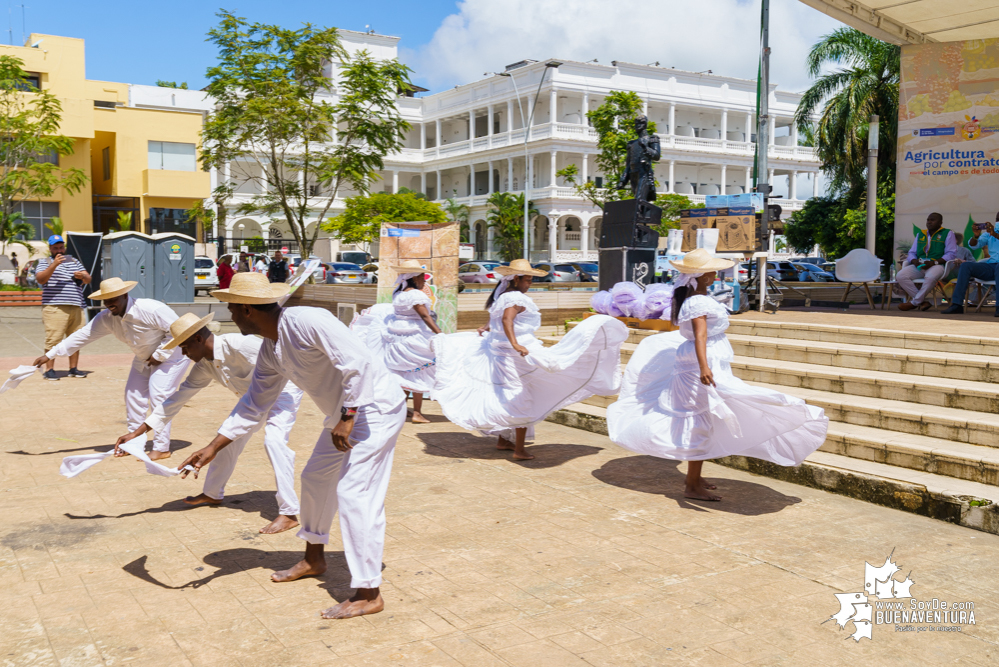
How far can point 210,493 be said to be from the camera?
5.72 meters

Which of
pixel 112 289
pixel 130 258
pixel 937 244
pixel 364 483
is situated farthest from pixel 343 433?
pixel 130 258

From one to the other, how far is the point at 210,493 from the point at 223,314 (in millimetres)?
16795

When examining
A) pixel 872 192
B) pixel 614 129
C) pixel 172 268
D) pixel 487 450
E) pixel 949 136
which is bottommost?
pixel 487 450

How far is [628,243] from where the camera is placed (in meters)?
13.2

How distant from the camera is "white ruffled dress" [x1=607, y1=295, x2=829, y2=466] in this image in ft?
19.1

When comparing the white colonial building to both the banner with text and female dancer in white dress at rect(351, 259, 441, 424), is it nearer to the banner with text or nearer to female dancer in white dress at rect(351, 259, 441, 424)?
the banner with text

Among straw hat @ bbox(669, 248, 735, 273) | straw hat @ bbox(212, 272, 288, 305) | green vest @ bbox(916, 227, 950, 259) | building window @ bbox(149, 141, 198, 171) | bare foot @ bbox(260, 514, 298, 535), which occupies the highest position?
building window @ bbox(149, 141, 198, 171)

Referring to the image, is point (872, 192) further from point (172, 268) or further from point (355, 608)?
point (172, 268)

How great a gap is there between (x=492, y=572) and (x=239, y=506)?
2.09 m

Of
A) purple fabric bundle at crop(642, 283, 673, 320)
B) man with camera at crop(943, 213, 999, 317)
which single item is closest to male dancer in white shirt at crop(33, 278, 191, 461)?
purple fabric bundle at crop(642, 283, 673, 320)

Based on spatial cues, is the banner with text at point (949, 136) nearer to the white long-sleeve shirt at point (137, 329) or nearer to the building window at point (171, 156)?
the white long-sleeve shirt at point (137, 329)

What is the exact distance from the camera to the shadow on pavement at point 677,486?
5.97 m

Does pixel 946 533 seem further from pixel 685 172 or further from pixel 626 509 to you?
pixel 685 172

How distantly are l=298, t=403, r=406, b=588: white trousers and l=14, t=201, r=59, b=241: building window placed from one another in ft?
134
